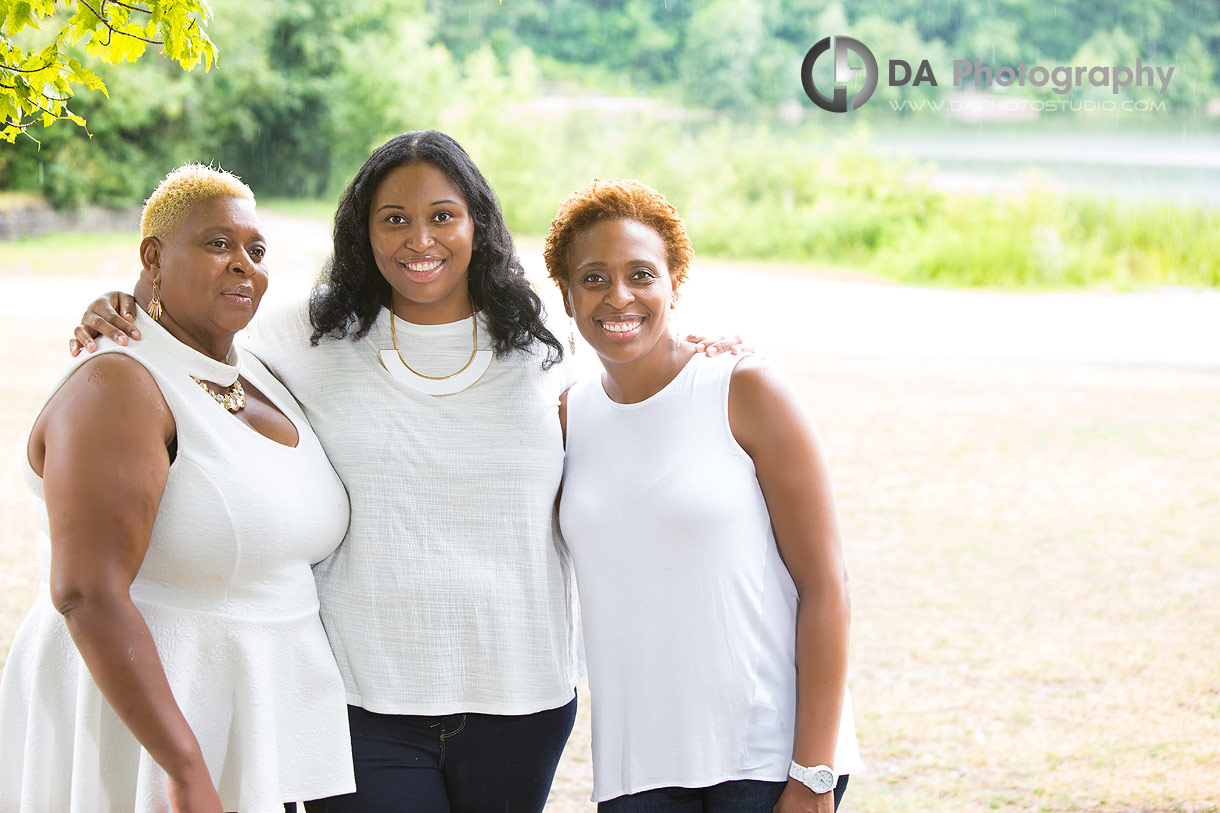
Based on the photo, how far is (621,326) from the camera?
2.11m

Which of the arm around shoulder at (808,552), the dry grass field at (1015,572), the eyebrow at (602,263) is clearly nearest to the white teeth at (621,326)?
the eyebrow at (602,263)

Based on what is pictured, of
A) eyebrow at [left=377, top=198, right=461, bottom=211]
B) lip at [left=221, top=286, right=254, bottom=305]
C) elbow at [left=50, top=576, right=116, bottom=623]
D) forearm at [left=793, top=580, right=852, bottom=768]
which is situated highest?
eyebrow at [left=377, top=198, right=461, bottom=211]

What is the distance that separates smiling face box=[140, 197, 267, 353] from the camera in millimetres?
1984

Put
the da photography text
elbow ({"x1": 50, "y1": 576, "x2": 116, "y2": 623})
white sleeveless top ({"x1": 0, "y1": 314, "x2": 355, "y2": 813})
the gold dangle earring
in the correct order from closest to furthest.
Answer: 1. elbow ({"x1": 50, "y1": 576, "x2": 116, "y2": 623})
2. white sleeveless top ({"x1": 0, "y1": 314, "x2": 355, "y2": 813})
3. the gold dangle earring
4. the da photography text

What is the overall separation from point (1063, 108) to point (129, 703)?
17108mm

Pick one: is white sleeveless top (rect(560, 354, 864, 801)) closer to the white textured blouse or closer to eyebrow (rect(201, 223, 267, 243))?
the white textured blouse

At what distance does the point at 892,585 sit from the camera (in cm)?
688

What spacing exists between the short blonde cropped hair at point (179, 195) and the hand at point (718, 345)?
0.86 metres

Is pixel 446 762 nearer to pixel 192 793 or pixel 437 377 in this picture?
pixel 192 793

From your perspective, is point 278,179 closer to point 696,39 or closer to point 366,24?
point 366,24

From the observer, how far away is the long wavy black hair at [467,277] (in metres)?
2.28

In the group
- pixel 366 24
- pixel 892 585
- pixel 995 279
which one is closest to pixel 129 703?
pixel 892 585

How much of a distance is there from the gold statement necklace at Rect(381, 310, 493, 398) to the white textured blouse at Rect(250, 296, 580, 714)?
0.01 m

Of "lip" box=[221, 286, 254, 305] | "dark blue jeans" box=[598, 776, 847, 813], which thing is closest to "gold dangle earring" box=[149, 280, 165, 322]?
"lip" box=[221, 286, 254, 305]
